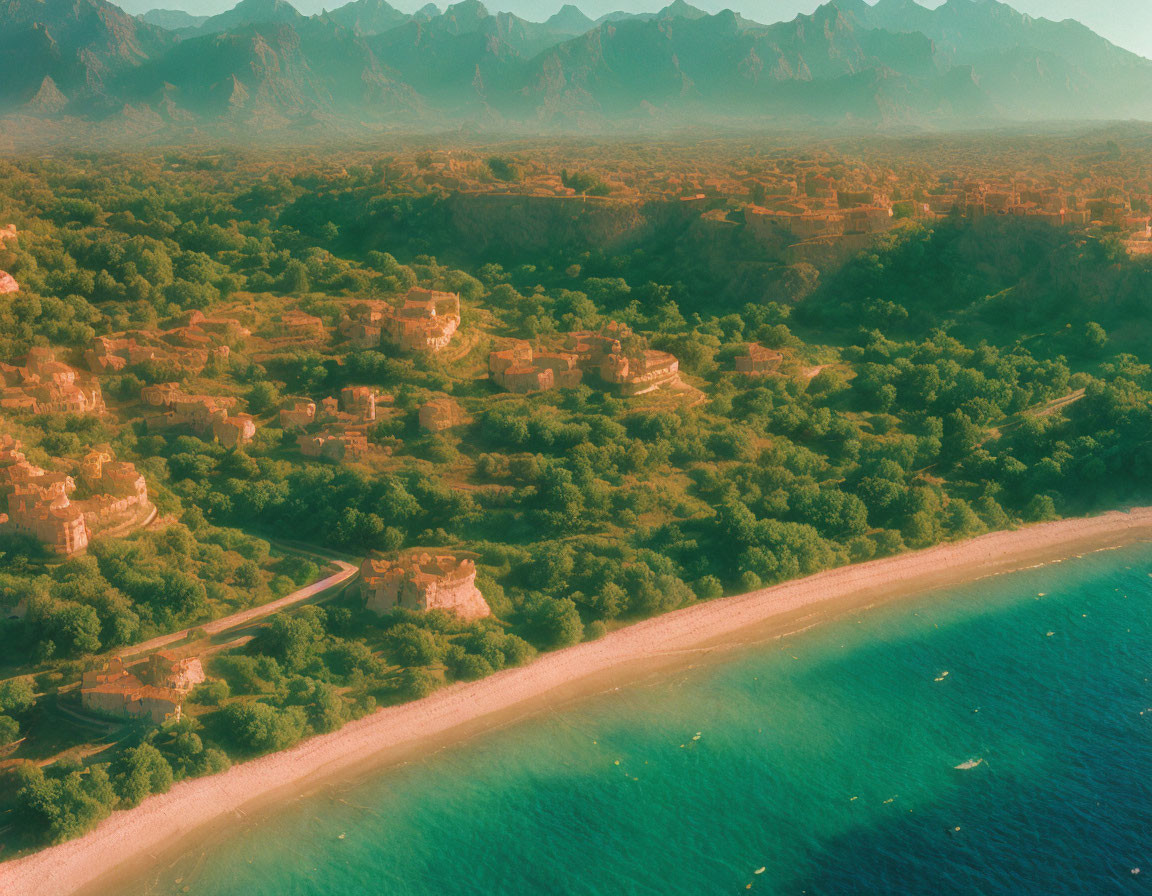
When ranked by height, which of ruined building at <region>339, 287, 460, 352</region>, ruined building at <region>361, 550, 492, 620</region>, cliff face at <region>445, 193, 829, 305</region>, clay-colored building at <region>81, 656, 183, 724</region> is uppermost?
cliff face at <region>445, 193, 829, 305</region>

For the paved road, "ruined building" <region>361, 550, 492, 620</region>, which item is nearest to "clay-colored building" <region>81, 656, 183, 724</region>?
the paved road

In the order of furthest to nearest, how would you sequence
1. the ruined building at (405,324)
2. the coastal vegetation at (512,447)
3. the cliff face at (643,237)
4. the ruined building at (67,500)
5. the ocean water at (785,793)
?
the cliff face at (643,237) → the ruined building at (405,324) → the ruined building at (67,500) → the coastal vegetation at (512,447) → the ocean water at (785,793)

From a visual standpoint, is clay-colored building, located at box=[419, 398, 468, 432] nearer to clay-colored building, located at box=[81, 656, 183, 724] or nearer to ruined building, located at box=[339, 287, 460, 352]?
ruined building, located at box=[339, 287, 460, 352]

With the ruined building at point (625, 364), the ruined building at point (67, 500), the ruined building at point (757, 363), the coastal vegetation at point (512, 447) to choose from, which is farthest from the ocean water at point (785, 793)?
the ruined building at point (757, 363)

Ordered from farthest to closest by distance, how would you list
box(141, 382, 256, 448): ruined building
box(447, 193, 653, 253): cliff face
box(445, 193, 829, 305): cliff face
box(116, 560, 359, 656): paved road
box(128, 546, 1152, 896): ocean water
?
box(447, 193, 653, 253): cliff face
box(445, 193, 829, 305): cliff face
box(141, 382, 256, 448): ruined building
box(116, 560, 359, 656): paved road
box(128, 546, 1152, 896): ocean water

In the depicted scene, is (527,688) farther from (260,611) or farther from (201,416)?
(201,416)

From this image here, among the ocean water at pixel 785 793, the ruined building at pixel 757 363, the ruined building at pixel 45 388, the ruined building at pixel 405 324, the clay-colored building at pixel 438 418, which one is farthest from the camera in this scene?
the ruined building at pixel 757 363

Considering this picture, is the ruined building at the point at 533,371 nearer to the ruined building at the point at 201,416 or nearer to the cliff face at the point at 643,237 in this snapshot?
the ruined building at the point at 201,416

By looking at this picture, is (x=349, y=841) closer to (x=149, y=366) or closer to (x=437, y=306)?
(x=149, y=366)
